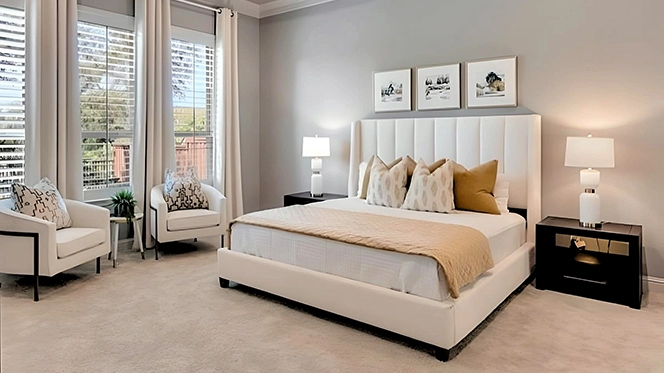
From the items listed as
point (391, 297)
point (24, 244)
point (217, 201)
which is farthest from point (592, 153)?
point (24, 244)

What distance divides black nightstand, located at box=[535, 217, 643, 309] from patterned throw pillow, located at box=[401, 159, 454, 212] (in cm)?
76

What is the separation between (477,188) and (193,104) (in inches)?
143

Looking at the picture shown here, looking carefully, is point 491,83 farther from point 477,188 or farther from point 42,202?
point 42,202

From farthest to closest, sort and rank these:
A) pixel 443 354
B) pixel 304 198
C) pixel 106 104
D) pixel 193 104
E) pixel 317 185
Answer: pixel 193 104
pixel 317 185
pixel 304 198
pixel 106 104
pixel 443 354

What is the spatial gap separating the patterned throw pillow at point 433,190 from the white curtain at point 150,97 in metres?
2.86

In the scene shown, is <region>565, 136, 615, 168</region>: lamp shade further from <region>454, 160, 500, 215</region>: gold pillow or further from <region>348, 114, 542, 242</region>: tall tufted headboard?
<region>454, 160, 500, 215</region>: gold pillow

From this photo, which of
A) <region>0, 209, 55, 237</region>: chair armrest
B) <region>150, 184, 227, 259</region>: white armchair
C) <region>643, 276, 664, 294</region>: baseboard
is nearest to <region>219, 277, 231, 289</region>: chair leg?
<region>150, 184, 227, 259</region>: white armchair

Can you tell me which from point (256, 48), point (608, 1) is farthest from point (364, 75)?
point (608, 1)

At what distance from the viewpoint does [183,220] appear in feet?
15.3

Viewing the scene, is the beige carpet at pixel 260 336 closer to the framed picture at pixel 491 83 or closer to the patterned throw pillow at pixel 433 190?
the patterned throw pillow at pixel 433 190

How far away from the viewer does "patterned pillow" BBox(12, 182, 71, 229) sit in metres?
3.76

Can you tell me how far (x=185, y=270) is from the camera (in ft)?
14.1

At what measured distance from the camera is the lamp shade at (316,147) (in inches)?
213

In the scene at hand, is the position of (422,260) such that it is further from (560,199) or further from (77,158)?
(77,158)
